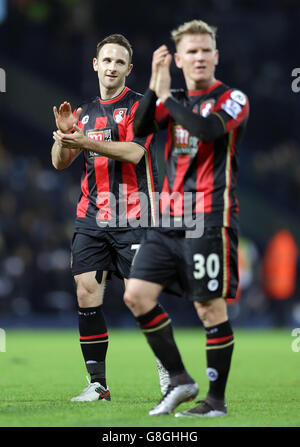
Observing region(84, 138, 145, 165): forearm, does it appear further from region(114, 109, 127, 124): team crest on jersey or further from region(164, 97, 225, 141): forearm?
region(164, 97, 225, 141): forearm

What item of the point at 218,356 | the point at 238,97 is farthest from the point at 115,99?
the point at 218,356

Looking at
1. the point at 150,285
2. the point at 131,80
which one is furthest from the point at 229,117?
the point at 131,80

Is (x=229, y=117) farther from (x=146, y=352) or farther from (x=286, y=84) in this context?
(x=286, y=84)

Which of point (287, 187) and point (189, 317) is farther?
point (287, 187)

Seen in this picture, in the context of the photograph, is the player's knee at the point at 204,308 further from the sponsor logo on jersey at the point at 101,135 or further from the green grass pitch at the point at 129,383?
the sponsor logo on jersey at the point at 101,135

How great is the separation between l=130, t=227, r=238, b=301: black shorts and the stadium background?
872 cm

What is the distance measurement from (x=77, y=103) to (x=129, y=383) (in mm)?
10812

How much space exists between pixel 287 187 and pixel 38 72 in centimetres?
559

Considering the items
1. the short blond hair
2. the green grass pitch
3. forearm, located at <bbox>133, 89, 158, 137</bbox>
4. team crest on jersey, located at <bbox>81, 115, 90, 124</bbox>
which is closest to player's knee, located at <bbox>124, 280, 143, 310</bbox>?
the green grass pitch

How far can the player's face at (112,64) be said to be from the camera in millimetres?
5594

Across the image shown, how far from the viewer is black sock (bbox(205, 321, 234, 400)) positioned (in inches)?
175

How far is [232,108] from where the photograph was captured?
4469 millimetres

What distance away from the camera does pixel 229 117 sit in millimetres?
4441

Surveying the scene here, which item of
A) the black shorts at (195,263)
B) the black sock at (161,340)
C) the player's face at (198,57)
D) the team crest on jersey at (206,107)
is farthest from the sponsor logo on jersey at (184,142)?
the black sock at (161,340)
